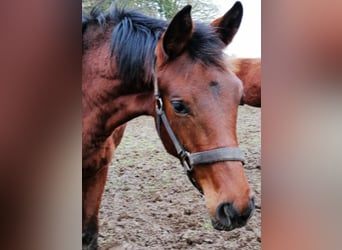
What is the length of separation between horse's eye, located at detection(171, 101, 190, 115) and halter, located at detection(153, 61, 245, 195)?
0.18 feet

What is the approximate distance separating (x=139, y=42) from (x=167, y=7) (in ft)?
0.64

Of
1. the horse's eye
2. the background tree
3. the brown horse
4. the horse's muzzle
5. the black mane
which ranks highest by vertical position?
the background tree

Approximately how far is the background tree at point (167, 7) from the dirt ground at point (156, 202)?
1.46 ft

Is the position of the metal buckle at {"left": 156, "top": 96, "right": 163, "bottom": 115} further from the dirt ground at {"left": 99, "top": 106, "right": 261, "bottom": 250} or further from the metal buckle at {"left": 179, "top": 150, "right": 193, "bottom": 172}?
the metal buckle at {"left": 179, "top": 150, "right": 193, "bottom": 172}

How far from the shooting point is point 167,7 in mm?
1734

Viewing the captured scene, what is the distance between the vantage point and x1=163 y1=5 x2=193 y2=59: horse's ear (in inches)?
67.1

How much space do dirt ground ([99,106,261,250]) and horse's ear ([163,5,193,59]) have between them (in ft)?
1.04

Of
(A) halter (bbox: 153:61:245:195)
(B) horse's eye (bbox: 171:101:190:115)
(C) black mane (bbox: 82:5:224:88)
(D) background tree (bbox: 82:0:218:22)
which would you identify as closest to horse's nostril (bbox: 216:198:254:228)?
(A) halter (bbox: 153:61:245:195)

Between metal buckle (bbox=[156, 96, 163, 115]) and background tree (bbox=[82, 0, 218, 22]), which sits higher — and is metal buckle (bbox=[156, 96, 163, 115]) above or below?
below

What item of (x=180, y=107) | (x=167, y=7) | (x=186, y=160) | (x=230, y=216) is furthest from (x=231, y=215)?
(x=167, y=7)

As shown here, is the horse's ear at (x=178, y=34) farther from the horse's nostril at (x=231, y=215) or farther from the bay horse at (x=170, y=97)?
the horse's nostril at (x=231, y=215)

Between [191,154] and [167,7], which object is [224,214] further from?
[167,7]
